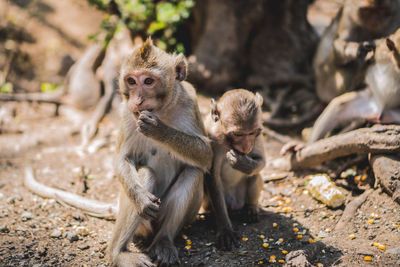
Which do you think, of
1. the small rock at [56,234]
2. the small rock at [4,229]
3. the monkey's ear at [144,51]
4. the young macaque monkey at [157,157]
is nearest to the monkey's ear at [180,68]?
the young macaque monkey at [157,157]

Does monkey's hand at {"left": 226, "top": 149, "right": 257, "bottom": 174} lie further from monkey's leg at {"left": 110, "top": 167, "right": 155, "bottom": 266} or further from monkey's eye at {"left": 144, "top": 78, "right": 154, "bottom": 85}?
monkey's eye at {"left": 144, "top": 78, "right": 154, "bottom": 85}

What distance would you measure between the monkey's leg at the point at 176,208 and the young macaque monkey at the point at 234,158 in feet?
0.89

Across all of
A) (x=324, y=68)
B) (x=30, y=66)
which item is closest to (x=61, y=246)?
(x=324, y=68)

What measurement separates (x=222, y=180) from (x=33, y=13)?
734 centimetres

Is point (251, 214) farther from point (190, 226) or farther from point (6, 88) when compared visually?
point (6, 88)

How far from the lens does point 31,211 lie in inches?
160

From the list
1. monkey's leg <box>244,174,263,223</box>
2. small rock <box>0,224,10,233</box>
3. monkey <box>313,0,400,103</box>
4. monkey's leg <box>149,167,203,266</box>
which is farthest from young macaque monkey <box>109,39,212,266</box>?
monkey <box>313,0,400,103</box>

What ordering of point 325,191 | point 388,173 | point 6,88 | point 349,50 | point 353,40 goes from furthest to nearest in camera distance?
point 6,88
point 353,40
point 349,50
point 325,191
point 388,173

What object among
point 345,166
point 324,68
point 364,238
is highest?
point 324,68

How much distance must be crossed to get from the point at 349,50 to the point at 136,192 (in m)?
3.40

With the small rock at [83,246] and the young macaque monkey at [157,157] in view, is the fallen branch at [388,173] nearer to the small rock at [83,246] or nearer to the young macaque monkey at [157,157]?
the young macaque monkey at [157,157]

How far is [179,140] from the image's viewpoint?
3.26 metres

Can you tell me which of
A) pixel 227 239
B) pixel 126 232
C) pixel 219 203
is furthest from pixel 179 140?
pixel 227 239

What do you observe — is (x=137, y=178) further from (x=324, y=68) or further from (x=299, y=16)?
(x=299, y=16)
